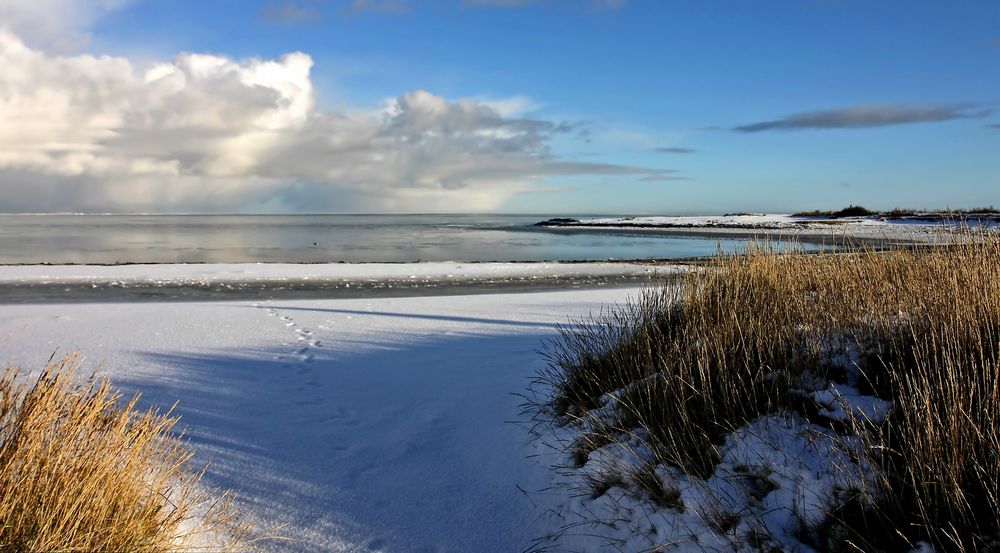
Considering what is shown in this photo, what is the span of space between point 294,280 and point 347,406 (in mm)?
14599

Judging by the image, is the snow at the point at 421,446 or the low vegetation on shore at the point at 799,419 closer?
the low vegetation on shore at the point at 799,419

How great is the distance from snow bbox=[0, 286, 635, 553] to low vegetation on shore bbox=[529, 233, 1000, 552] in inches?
26.1

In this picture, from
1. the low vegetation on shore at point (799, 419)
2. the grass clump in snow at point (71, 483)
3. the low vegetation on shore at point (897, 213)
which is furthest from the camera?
the low vegetation on shore at point (897, 213)

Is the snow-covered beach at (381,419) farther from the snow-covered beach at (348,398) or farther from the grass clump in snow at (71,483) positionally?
the grass clump in snow at (71,483)

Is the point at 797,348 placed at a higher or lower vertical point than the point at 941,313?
lower

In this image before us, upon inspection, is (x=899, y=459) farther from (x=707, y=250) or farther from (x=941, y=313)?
(x=707, y=250)

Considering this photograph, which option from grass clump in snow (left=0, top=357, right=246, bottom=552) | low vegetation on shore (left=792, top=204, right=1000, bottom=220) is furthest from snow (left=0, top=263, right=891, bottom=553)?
low vegetation on shore (left=792, top=204, right=1000, bottom=220)

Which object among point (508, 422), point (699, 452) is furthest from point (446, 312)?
point (699, 452)

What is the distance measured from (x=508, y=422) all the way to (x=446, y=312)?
714 cm

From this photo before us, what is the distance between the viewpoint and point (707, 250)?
111ft

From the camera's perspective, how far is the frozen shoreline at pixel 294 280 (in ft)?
55.2

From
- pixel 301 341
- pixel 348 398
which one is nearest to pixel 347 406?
pixel 348 398

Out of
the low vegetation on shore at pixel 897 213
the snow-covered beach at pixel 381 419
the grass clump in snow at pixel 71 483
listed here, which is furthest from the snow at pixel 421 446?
the low vegetation on shore at pixel 897 213

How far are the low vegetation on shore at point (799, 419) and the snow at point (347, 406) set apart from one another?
26.1 inches
